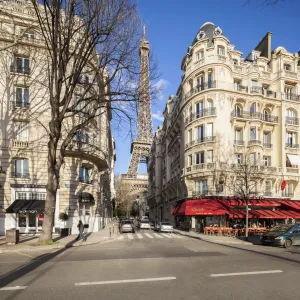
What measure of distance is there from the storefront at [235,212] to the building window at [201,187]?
104cm

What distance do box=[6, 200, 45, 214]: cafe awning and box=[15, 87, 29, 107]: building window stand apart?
836 cm

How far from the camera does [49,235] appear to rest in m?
17.1

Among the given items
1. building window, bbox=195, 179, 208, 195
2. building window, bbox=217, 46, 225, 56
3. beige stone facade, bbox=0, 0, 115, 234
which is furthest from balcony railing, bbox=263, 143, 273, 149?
beige stone facade, bbox=0, 0, 115, 234

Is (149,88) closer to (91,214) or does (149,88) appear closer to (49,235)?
(49,235)

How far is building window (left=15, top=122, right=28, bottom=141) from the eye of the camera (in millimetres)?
25672

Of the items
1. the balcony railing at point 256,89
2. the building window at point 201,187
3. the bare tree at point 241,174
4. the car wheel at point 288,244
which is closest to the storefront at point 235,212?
the building window at point 201,187

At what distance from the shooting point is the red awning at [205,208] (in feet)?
93.4

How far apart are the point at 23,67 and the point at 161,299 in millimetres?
24837

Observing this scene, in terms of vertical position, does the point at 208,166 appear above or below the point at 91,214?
above

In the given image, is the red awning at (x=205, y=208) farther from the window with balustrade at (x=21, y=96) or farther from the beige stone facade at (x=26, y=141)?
the window with balustrade at (x=21, y=96)

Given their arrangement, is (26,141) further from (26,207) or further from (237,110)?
(237,110)

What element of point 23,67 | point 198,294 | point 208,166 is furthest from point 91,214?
point 198,294

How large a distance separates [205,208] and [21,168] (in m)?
17.3

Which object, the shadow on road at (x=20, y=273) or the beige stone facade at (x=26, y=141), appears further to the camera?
the beige stone facade at (x=26, y=141)
